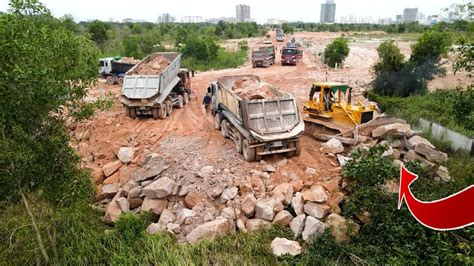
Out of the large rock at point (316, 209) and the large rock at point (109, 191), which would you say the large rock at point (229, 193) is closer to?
the large rock at point (316, 209)

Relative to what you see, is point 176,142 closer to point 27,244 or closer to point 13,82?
point 27,244

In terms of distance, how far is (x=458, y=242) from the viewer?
633 centimetres

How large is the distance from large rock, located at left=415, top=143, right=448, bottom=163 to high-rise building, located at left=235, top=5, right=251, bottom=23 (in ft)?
612

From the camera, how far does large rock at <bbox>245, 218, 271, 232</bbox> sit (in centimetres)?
782

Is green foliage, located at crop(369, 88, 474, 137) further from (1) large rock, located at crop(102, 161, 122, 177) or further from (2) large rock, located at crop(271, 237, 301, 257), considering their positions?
(1) large rock, located at crop(102, 161, 122, 177)

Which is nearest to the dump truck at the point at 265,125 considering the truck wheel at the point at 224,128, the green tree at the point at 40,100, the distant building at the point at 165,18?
the truck wheel at the point at 224,128

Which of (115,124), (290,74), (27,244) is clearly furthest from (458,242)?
(290,74)

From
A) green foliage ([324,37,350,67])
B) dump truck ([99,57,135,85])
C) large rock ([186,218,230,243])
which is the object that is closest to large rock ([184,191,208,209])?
large rock ([186,218,230,243])

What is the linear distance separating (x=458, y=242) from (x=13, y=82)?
7.63 m

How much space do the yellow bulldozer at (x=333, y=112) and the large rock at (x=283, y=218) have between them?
4.38 m

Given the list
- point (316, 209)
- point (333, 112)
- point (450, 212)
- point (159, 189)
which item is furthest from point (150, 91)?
point (450, 212)

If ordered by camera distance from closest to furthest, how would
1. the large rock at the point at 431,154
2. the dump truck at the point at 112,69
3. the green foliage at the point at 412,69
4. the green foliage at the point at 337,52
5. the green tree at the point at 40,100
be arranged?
1. the green tree at the point at 40,100
2. the large rock at the point at 431,154
3. the green foliage at the point at 412,69
4. the dump truck at the point at 112,69
5. the green foliage at the point at 337,52

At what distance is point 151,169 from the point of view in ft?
31.6

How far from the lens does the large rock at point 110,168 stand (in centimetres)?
1037
